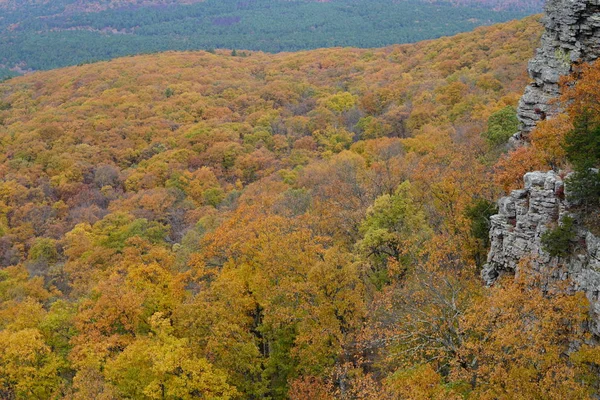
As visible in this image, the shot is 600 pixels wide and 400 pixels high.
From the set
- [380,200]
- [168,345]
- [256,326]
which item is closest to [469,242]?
A: [380,200]

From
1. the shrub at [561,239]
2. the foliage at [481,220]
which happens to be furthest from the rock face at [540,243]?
the foliage at [481,220]

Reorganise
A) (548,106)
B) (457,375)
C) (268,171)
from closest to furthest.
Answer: (457,375) → (548,106) → (268,171)

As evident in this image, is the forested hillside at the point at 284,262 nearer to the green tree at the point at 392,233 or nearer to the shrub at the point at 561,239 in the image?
Result: the green tree at the point at 392,233

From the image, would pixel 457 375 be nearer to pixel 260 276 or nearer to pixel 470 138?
pixel 260 276

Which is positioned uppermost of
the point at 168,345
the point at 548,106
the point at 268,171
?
the point at 548,106

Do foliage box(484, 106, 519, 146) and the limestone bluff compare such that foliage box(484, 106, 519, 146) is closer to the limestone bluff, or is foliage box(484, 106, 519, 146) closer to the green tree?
the limestone bluff

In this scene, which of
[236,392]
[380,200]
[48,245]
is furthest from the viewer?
[48,245]

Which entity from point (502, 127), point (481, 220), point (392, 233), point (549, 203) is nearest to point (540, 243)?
point (549, 203)
